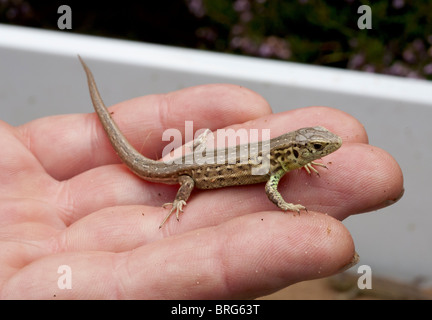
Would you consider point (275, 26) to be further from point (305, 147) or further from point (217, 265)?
point (217, 265)

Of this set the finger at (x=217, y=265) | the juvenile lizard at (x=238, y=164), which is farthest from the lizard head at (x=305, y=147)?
the finger at (x=217, y=265)

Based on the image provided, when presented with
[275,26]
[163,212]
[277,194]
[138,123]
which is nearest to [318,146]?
[277,194]

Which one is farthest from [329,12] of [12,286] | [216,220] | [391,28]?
[12,286]

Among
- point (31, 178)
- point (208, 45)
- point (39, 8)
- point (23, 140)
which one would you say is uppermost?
point (39, 8)

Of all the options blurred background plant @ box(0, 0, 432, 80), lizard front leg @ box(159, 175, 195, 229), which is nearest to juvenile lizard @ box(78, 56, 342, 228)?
lizard front leg @ box(159, 175, 195, 229)

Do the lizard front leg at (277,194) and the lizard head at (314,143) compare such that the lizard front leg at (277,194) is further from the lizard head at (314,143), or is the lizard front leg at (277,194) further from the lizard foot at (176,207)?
the lizard foot at (176,207)

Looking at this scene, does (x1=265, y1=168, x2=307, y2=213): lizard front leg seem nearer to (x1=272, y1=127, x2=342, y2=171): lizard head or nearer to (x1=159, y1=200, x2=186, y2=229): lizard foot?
(x1=272, y1=127, x2=342, y2=171): lizard head

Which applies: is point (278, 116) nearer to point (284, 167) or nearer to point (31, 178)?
point (284, 167)
